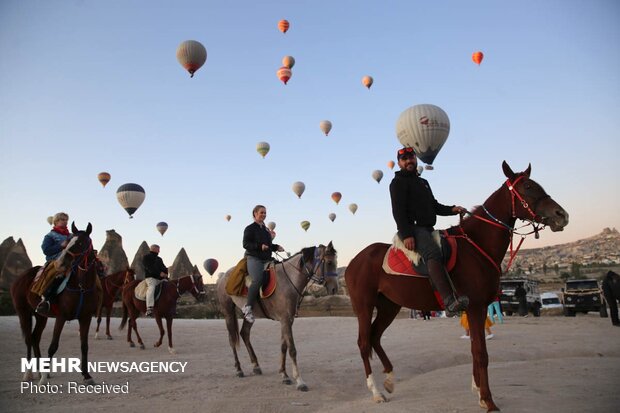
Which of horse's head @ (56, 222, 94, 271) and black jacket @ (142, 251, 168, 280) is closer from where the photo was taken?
horse's head @ (56, 222, 94, 271)

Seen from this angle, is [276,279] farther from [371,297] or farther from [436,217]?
[436,217]

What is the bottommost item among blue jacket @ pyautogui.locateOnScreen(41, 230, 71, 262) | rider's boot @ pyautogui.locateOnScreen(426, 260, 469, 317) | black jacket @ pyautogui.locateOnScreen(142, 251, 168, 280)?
rider's boot @ pyautogui.locateOnScreen(426, 260, 469, 317)

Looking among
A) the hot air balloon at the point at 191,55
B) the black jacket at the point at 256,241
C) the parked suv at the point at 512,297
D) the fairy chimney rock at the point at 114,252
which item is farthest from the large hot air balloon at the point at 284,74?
the black jacket at the point at 256,241

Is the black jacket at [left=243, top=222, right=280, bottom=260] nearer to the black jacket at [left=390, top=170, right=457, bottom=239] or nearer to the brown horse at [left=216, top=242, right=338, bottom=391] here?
the brown horse at [left=216, top=242, right=338, bottom=391]

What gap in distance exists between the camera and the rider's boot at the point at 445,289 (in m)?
5.90

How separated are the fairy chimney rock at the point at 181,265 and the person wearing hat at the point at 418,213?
59680mm

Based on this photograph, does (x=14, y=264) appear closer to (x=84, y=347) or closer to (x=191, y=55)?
(x=191, y=55)

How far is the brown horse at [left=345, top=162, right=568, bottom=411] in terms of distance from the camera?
596 centimetres

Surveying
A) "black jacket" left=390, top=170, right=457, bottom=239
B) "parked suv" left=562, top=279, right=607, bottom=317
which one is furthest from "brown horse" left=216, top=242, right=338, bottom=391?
"parked suv" left=562, top=279, right=607, bottom=317

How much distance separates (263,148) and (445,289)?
40026 millimetres

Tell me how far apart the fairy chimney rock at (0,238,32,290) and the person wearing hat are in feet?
167

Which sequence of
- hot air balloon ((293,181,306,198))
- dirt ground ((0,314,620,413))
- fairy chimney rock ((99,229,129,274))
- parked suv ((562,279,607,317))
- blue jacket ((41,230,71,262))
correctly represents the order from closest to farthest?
dirt ground ((0,314,620,413)), blue jacket ((41,230,71,262)), parked suv ((562,279,607,317)), hot air balloon ((293,181,306,198)), fairy chimney rock ((99,229,129,274))

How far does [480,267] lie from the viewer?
6203 mm

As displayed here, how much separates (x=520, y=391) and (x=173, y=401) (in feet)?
17.6
